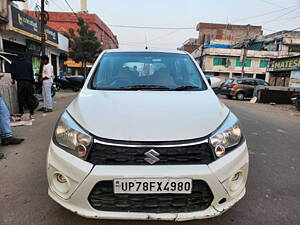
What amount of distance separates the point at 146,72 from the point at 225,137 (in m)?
1.37

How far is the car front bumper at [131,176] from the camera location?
1447 millimetres

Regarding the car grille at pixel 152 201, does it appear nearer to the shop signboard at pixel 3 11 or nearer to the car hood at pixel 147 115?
the car hood at pixel 147 115

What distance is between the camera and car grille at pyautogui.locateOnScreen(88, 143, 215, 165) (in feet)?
4.90

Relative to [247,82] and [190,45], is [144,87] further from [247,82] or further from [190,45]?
[190,45]

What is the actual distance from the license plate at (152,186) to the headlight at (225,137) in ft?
1.11

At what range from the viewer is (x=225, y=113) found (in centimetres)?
193

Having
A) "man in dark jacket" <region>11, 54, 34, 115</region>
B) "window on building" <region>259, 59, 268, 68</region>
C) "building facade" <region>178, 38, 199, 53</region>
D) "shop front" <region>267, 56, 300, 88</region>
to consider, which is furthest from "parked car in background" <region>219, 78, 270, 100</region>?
"building facade" <region>178, 38, 199, 53</region>

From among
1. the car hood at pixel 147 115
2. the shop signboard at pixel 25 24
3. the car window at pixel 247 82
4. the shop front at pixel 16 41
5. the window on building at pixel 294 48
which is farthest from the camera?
the window on building at pixel 294 48

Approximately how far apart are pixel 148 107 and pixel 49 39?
16066mm

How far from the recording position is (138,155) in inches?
59.1

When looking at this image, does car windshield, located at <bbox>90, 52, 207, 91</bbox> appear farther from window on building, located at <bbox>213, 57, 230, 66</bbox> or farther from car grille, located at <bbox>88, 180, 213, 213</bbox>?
window on building, located at <bbox>213, 57, 230, 66</bbox>

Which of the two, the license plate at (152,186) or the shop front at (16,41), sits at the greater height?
the shop front at (16,41)

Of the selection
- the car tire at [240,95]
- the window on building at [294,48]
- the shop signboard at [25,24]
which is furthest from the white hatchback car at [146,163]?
the window on building at [294,48]

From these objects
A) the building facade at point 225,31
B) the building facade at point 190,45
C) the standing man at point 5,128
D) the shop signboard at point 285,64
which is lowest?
the standing man at point 5,128
